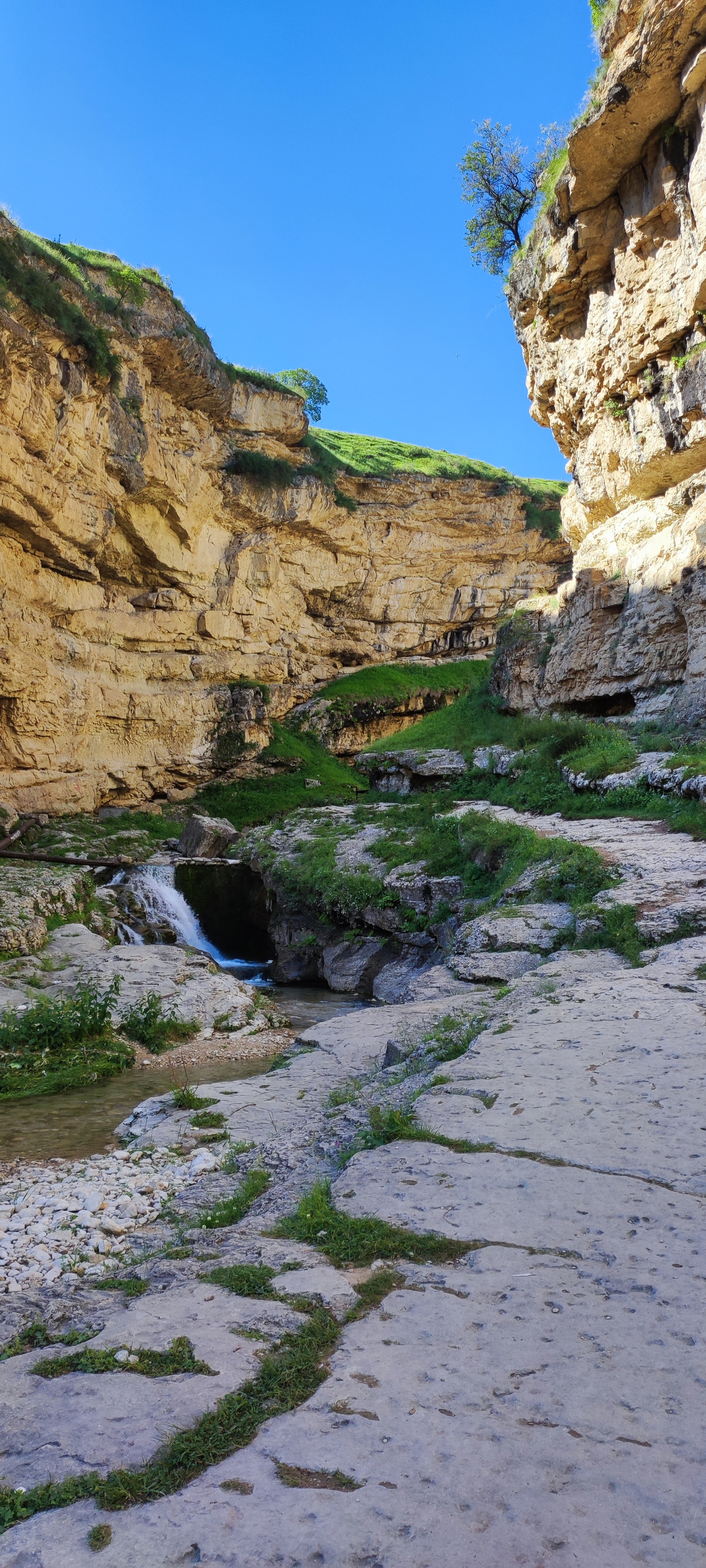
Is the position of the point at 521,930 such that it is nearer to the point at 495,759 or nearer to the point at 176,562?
the point at 495,759

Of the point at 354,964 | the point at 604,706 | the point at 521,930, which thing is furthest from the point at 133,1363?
the point at 604,706

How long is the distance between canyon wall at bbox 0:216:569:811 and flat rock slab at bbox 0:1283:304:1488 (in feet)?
69.2

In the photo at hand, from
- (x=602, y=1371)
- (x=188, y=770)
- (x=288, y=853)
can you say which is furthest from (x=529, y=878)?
(x=188, y=770)

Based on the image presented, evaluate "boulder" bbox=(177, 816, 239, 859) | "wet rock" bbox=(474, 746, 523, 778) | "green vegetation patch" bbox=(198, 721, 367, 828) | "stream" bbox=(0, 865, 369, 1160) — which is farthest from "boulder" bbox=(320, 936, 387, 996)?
"green vegetation patch" bbox=(198, 721, 367, 828)

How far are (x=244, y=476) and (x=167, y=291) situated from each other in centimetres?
705

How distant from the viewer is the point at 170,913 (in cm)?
1647

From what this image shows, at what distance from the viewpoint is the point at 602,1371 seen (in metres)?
2.07

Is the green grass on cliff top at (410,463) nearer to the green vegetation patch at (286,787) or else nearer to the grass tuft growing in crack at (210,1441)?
the green vegetation patch at (286,787)

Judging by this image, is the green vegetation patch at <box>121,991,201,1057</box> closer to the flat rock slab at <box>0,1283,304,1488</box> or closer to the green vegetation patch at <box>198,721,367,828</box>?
the flat rock slab at <box>0,1283,304,1488</box>

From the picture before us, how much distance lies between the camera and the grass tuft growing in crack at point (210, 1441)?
1.80 m

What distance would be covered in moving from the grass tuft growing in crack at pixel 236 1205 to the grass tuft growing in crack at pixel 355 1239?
498mm

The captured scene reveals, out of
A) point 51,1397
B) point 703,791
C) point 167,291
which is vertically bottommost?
point 51,1397

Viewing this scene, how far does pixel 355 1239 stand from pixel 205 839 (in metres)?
18.7

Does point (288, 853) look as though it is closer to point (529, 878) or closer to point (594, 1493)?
point (529, 878)
